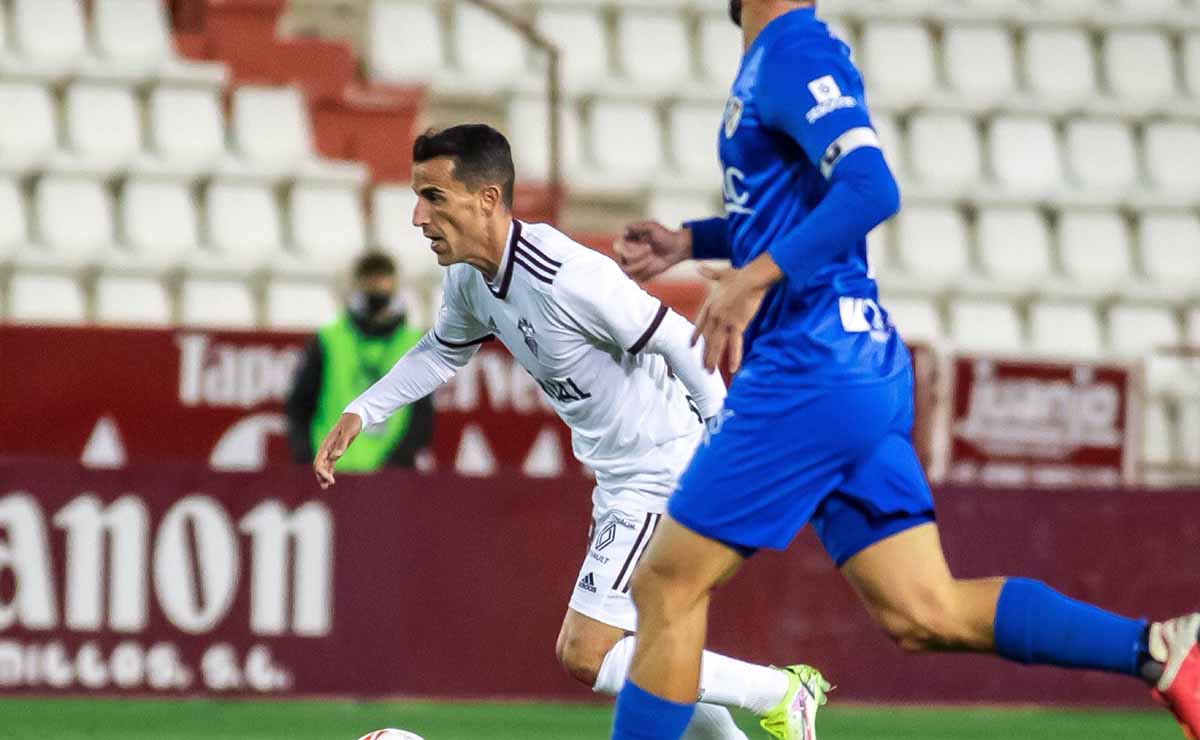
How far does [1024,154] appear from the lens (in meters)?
14.1

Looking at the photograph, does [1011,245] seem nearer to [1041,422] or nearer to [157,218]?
[1041,422]

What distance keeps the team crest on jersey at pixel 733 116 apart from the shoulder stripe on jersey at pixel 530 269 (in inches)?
38.6

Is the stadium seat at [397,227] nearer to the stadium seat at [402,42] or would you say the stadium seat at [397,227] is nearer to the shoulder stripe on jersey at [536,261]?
the stadium seat at [402,42]

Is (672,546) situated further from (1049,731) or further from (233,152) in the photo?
(233,152)

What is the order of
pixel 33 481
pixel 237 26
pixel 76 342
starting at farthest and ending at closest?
pixel 237 26 < pixel 76 342 < pixel 33 481

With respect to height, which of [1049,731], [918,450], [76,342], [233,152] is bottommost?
[1049,731]

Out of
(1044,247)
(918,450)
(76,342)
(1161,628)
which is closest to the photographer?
(1161,628)

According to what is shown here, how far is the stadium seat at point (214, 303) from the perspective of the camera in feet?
37.2

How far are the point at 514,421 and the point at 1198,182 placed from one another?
6.14 m

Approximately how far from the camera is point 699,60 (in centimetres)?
1386

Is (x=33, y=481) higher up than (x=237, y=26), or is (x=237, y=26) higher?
(x=237, y=26)

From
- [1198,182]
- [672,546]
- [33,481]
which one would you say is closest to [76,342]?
[33,481]

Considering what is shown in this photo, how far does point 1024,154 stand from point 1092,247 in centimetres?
80

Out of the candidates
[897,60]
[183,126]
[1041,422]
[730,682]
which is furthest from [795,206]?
[897,60]
